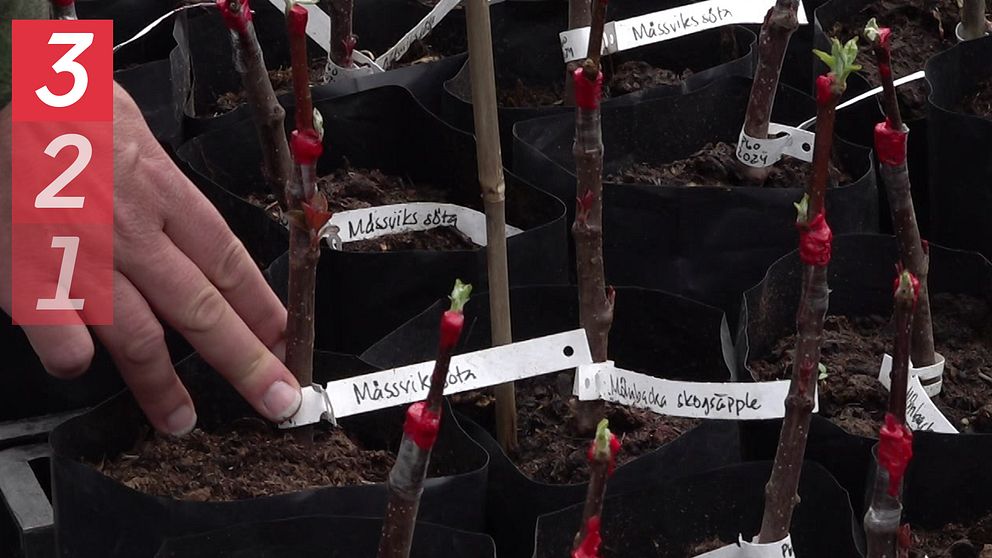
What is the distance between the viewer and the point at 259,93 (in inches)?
62.7

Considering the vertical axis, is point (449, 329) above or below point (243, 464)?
above

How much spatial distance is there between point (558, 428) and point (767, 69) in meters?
0.59

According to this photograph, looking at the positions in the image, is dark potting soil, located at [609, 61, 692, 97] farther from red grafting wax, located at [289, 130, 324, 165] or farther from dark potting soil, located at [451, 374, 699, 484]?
red grafting wax, located at [289, 130, 324, 165]

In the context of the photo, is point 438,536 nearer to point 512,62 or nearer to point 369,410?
point 369,410

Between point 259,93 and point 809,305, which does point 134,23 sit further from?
point 809,305

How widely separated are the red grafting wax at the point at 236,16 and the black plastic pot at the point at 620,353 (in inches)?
15.6

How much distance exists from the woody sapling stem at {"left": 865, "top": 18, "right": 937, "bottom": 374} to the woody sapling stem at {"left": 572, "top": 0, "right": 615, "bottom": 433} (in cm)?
28

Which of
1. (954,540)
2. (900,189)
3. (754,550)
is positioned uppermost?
(900,189)

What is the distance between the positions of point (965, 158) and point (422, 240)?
77cm

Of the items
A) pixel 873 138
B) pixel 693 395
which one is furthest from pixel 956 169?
pixel 693 395

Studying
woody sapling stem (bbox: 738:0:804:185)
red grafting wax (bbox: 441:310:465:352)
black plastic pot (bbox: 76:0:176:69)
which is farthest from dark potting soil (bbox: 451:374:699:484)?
black plastic pot (bbox: 76:0:176:69)

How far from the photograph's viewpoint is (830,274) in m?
1.79
